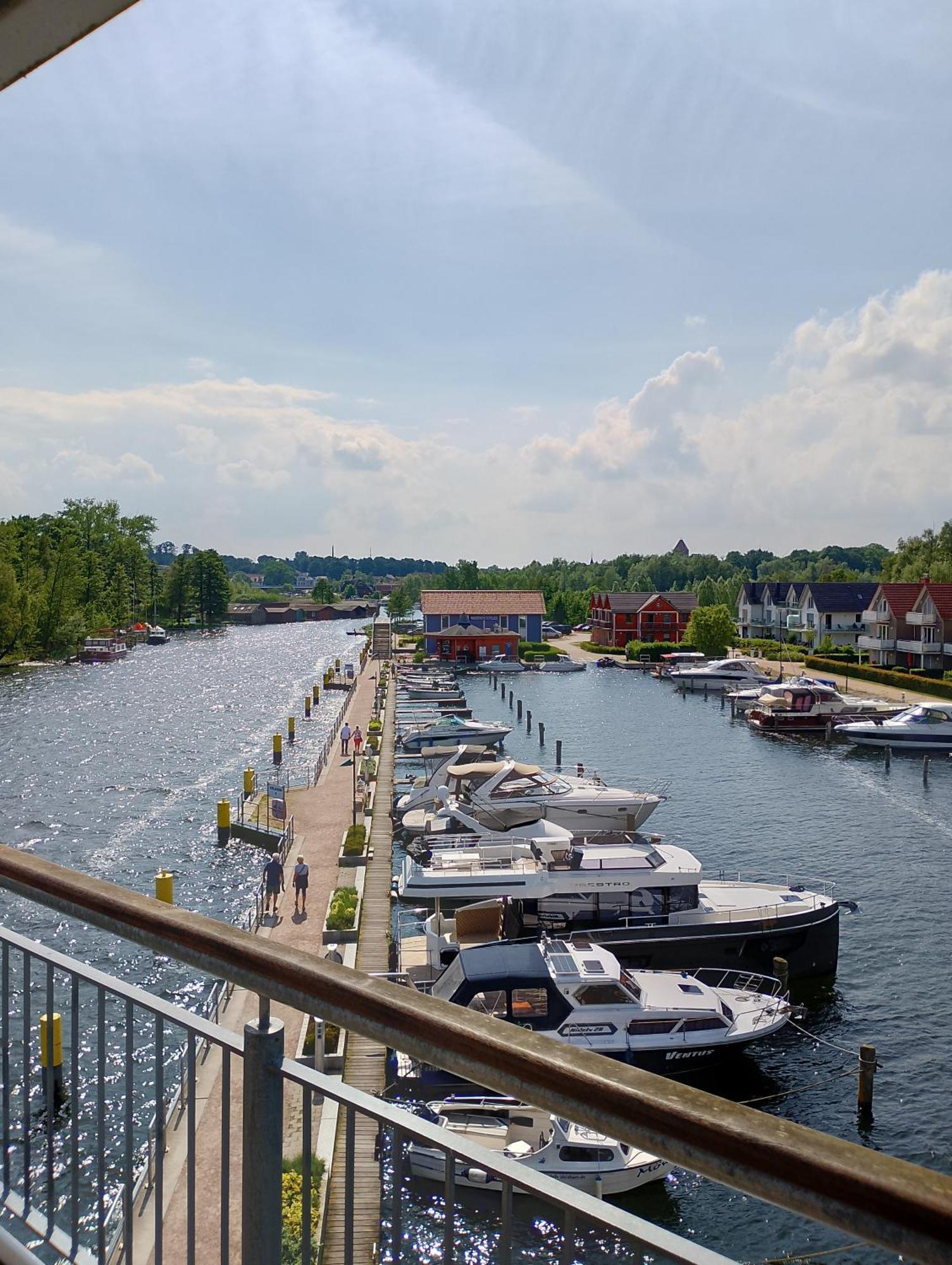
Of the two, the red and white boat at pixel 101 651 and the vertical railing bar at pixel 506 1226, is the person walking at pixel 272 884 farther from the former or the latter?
the red and white boat at pixel 101 651

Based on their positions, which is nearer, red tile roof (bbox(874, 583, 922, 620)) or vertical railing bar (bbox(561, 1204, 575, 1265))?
vertical railing bar (bbox(561, 1204, 575, 1265))

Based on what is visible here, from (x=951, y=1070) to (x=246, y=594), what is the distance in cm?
16400

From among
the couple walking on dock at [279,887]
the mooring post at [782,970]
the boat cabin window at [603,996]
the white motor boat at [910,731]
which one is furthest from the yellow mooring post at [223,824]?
the white motor boat at [910,731]

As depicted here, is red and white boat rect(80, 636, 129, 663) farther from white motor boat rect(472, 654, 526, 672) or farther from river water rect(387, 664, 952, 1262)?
river water rect(387, 664, 952, 1262)

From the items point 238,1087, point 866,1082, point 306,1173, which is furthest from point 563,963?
point 306,1173

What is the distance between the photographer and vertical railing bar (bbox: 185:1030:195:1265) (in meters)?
2.23

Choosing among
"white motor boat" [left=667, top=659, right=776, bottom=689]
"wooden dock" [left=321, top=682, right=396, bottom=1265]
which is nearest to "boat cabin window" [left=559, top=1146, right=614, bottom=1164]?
"wooden dock" [left=321, top=682, right=396, bottom=1265]

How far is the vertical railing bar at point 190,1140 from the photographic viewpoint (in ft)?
7.33

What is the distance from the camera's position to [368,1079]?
11.8 metres

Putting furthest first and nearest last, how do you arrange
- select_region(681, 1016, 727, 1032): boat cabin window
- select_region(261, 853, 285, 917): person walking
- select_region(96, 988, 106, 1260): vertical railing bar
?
select_region(261, 853, 285, 917): person walking
select_region(681, 1016, 727, 1032): boat cabin window
select_region(96, 988, 106, 1260): vertical railing bar

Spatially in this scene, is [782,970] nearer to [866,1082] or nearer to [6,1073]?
[866,1082]

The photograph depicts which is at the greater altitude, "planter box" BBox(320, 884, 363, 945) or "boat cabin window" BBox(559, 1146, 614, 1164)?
"planter box" BBox(320, 884, 363, 945)

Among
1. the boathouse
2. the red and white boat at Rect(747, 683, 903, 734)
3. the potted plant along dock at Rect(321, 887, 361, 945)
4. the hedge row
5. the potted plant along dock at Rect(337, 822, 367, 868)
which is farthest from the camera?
the boathouse

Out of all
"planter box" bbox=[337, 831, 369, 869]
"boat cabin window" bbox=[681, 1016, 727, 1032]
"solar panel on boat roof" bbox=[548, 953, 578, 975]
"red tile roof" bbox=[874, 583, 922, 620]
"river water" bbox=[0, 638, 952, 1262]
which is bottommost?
"river water" bbox=[0, 638, 952, 1262]
